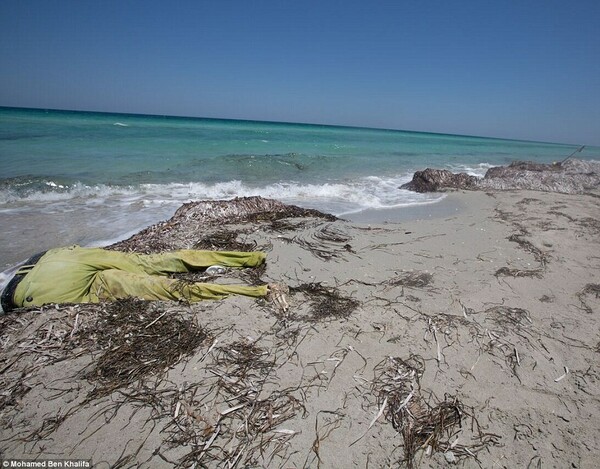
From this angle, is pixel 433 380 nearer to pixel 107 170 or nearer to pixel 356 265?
pixel 356 265

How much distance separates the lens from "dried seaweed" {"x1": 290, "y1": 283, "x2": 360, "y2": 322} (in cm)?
338

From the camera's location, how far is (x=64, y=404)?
2.29m

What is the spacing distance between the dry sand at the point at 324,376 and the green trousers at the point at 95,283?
0.19 meters

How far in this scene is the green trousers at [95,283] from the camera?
324cm

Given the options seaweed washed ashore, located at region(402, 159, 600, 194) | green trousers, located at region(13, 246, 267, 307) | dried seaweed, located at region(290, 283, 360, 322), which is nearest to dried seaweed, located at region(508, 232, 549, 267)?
dried seaweed, located at region(290, 283, 360, 322)

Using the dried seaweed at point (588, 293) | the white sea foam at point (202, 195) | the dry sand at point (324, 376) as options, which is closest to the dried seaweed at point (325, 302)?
the dry sand at point (324, 376)

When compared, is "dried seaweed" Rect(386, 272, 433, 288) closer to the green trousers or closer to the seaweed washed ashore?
the green trousers

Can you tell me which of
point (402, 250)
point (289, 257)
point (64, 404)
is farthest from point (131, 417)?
point (402, 250)

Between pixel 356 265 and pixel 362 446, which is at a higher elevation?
pixel 356 265

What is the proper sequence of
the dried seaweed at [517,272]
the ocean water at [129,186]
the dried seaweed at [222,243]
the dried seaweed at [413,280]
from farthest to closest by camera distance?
the ocean water at [129,186]
the dried seaweed at [222,243]
the dried seaweed at [517,272]
the dried seaweed at [413,280]

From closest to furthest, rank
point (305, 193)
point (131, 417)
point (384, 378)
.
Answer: point (131, 417) < point (384, 378) < point (305, 193)

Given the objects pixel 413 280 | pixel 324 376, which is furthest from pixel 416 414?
pixel 413 280

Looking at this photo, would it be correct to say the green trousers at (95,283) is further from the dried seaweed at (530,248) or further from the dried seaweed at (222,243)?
the dried seaweed at (530,248)

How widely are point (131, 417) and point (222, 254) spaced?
7.96 ft
